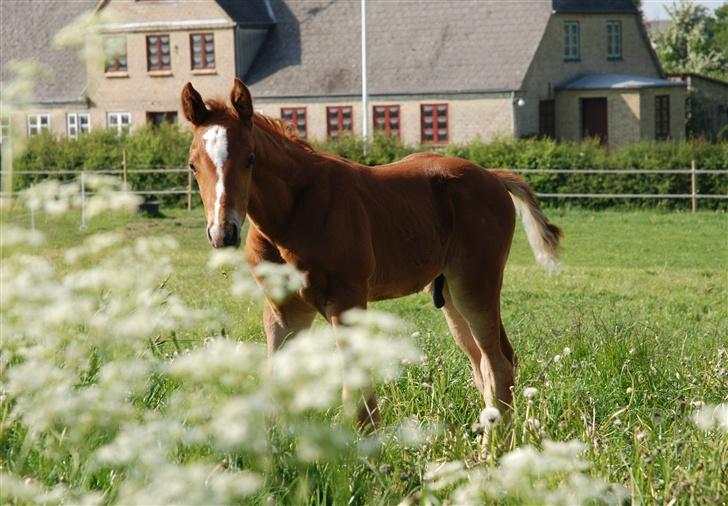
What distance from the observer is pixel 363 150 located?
3756cm

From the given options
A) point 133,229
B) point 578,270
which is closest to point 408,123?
point 133,229

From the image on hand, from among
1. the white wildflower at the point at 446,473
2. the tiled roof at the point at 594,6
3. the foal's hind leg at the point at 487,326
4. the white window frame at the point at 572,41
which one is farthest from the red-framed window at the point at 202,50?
the white wildflower at the point at 446,473

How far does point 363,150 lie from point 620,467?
3140cm

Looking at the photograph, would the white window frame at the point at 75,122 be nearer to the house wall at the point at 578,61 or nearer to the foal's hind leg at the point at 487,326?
the house wall at the point at 578,61

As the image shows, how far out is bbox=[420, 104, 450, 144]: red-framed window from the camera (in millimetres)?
51781

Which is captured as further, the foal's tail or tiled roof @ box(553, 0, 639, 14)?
tiled roof @ box(553, 0, 639, 14)

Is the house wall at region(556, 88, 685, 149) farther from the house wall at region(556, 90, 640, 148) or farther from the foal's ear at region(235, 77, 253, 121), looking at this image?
the foal's ear at region(235, 77, 253, 121)

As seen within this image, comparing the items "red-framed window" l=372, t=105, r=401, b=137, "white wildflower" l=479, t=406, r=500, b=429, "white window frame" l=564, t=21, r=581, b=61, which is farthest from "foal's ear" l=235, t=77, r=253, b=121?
"white window frame" l=564, t=21, r=581, b=61

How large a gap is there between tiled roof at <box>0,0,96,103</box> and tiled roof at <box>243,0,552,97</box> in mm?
8293

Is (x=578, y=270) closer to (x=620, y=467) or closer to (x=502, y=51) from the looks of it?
(x=620, y=467)

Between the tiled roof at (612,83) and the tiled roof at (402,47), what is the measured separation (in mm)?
3027

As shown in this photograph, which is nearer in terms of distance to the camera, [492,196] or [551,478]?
[551,478]

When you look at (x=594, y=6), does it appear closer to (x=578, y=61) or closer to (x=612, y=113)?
(x=578, y=61)

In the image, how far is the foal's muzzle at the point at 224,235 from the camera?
22.2 ft
